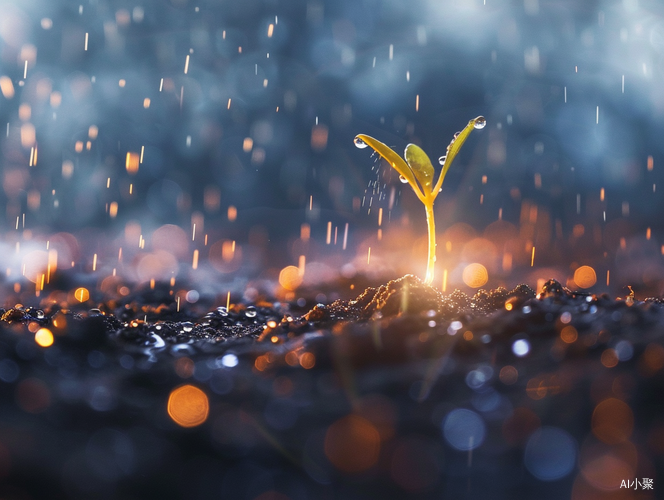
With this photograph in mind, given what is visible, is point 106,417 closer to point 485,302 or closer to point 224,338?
point 224,338

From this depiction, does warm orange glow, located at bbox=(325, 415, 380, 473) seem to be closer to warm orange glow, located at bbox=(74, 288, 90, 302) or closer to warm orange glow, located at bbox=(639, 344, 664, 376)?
warm orange glow, located at bbox=(639, 344, 664, 376)

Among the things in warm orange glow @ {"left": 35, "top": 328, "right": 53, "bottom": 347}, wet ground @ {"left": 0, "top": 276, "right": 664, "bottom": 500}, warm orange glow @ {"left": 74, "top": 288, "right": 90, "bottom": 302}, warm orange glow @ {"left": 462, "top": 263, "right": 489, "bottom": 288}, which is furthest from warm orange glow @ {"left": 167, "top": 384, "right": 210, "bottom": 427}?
warm orange glow @ {"left": 462, "top": 263, "right": 489, "bottom": 288}

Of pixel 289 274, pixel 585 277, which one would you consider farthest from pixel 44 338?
pixel 585 277

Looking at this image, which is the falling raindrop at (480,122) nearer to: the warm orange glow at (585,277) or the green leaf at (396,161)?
the green leaf at (396,161)

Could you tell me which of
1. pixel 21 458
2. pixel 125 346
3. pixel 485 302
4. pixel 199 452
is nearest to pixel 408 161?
pixel 485 302

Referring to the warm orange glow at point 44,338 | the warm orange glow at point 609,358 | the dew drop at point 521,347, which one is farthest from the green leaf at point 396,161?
the warm orange glow at point 44,338

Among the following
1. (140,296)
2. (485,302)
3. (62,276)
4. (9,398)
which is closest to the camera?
(9,398)
